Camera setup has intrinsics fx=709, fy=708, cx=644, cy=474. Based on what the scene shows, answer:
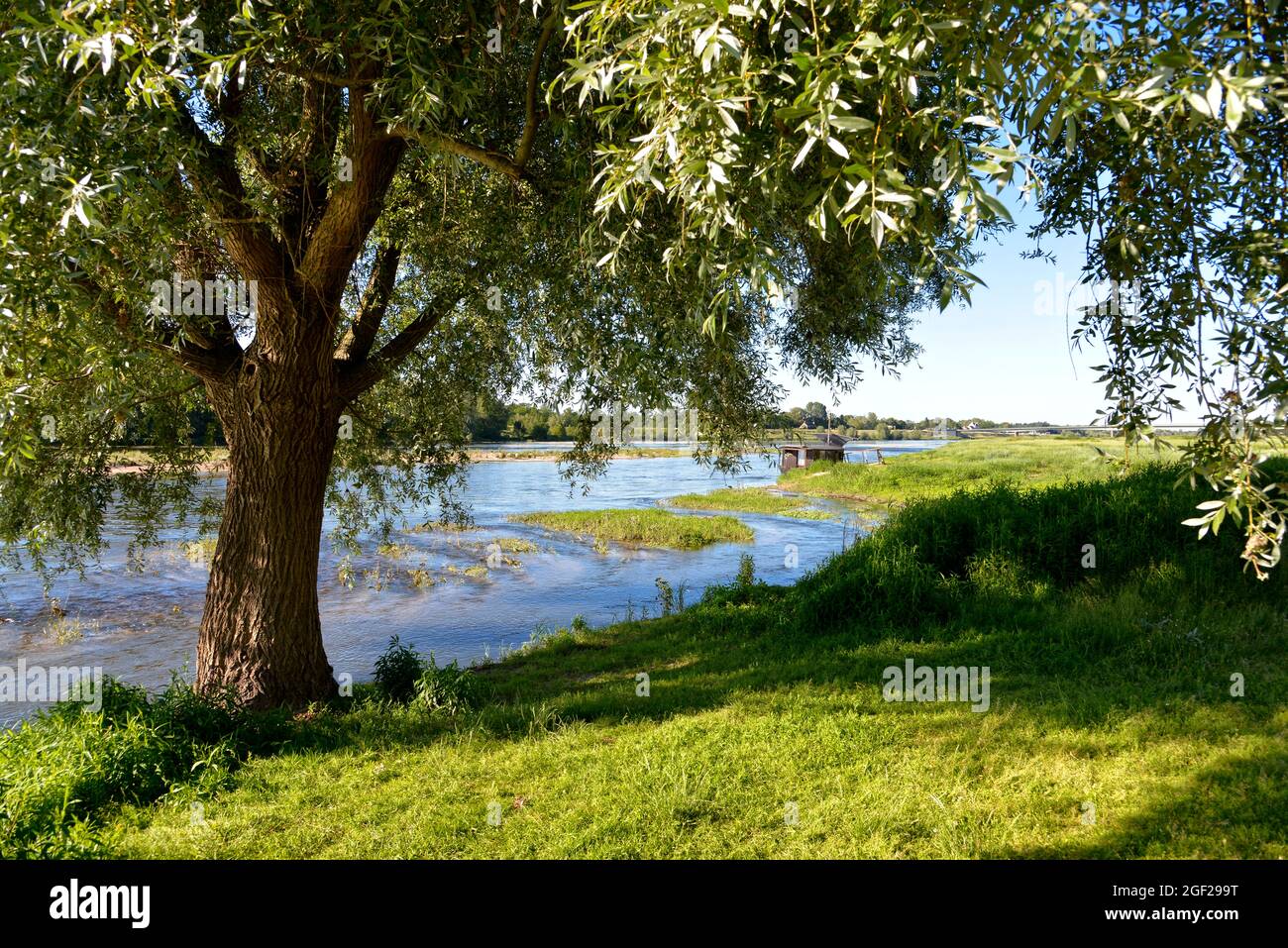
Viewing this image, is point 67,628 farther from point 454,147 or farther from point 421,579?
point 454,147

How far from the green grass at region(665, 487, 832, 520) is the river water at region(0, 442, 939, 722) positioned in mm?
2378

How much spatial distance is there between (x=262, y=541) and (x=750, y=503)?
29.5 meters

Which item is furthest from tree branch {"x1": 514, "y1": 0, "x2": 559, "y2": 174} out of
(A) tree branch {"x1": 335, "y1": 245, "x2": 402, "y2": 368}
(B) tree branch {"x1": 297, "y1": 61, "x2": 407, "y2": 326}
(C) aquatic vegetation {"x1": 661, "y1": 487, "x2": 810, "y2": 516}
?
(C) aquatic vegetation {"x1": 661, "y1": 487, "x2": 810, "y2": 516}

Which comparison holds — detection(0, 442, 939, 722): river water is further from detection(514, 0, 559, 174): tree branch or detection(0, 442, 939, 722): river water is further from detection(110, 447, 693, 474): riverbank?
detection(514, 0, 559, 174): tree branch

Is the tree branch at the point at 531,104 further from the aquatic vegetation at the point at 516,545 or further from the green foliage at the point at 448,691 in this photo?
the aquatic vegetation at the point at 516,545

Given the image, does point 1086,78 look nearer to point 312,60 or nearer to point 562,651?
point 312,60

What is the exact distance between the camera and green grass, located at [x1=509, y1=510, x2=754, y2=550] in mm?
26297

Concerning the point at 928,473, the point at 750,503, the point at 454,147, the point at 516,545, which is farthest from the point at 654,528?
the point at 454,147

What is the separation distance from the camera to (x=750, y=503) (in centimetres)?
3581

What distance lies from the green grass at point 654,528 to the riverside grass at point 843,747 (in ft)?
49.0

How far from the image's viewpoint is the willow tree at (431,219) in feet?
8.53

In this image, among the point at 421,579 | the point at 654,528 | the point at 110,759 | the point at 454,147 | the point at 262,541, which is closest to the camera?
the point at 454,147

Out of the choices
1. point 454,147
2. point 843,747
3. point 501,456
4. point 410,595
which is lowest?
point 410,595

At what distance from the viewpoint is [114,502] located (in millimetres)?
10477
